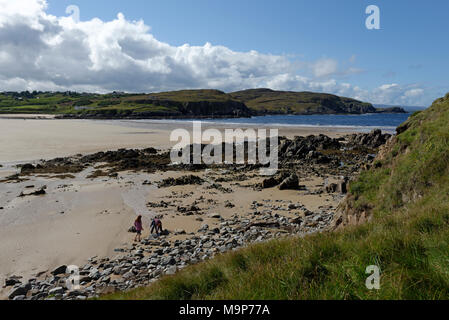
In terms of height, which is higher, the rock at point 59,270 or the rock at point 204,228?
the rock at point 204,228

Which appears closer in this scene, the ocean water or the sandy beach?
the sandy beach

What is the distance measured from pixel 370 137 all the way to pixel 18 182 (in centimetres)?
4875

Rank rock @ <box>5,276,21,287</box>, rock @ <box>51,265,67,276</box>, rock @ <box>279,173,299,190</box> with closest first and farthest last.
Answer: rock @ <box>5,276,21,287</box> < rock @ <box>51,265,67,276</box> < rock @ <box>279,173,299,190</box>

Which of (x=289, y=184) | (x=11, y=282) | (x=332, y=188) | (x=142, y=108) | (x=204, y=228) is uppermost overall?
(x=142, y=108)

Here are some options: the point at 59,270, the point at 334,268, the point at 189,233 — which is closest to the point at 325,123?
the point at 189,233

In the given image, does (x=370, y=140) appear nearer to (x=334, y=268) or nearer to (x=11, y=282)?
(x=334, y=268)

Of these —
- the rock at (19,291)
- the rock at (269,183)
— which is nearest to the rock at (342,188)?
the rock at (269,183)

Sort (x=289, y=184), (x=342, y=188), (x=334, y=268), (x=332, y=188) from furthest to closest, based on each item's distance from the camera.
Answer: (x=289, y=184)
(x=332, y=188)
(x=342, y=188)
(x=334, y=268)

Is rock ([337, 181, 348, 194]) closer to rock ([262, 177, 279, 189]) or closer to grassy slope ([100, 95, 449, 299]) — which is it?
rock ([262, 177, 279, 189])

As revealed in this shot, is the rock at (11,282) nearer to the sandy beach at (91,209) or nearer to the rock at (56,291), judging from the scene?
the sandy beach at (91,209)

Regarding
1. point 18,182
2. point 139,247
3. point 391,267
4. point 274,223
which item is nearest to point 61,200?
point 18,182

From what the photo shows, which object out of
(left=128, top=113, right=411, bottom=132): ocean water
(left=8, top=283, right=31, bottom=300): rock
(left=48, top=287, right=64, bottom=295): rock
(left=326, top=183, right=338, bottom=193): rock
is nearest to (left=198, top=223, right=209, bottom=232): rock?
(left=48, top=287, right=64, bottom=295): rock

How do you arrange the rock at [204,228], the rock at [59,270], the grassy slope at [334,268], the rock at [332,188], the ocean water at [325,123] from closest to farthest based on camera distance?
the grassy slope at [334,268] < the rock at [59,270] < the rock at [204,228] < the rock at [332,188] < the ocean water at [325,123]
